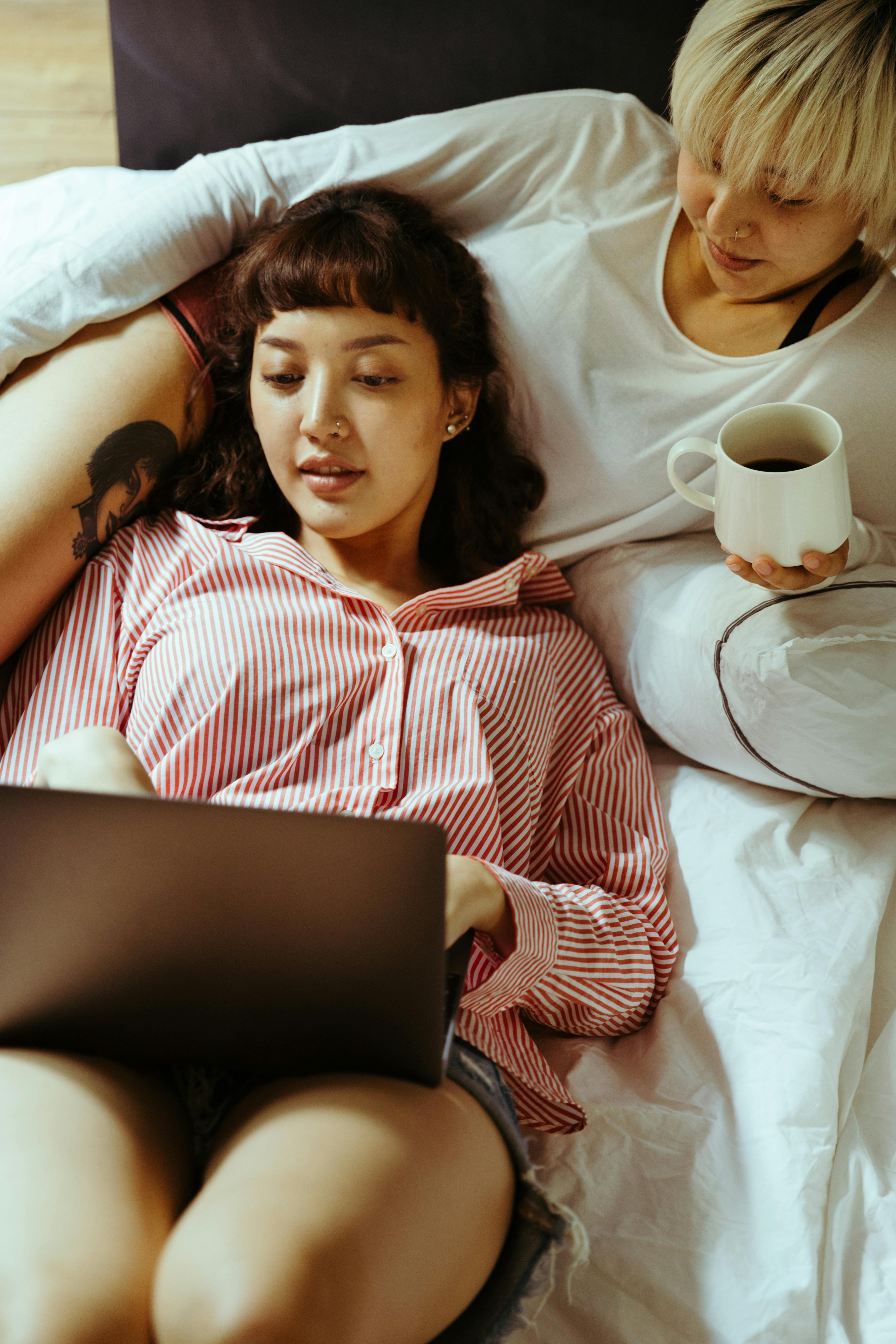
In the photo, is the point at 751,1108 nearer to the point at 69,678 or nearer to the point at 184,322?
the point at 69,678

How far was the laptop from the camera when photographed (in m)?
0.67

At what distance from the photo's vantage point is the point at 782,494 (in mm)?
1020

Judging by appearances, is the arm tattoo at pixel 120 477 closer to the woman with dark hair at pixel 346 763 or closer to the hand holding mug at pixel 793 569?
the woman with dark hair at pixel 346 763

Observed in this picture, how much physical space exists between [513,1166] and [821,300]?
107 cm

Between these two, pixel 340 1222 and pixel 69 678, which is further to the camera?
pixel 69 678

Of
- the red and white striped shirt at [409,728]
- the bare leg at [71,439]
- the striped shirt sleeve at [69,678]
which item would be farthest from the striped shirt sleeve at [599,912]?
the bare leg at [71,439]

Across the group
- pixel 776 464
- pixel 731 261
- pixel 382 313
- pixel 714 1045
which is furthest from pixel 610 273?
pixel 714 1045

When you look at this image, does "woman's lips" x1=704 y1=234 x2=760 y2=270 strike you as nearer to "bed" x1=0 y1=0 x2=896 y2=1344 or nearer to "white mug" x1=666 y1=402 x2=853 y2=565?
"white mug" x1=666 y1=402 x2=853 y2=565

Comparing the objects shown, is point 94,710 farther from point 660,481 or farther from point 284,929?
point 660,481

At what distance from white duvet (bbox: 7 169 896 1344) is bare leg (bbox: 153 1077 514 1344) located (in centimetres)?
16

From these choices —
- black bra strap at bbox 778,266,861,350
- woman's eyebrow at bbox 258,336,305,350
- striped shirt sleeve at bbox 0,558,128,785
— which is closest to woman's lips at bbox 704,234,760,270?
black bra strap at bbox 778,266,861,350

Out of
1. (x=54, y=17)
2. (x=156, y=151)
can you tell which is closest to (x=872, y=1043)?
(x=156, y=151)

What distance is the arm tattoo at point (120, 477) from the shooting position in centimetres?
126

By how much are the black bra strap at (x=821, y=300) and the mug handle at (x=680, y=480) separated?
24 centimetres
